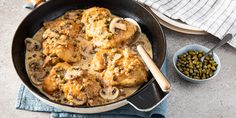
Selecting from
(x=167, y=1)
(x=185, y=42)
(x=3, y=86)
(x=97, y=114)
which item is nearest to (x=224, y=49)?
(x=185, y=42)

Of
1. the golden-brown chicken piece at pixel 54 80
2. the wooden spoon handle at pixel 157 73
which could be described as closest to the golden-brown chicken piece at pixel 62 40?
the golden-brown chicken piece at pixel 54 80

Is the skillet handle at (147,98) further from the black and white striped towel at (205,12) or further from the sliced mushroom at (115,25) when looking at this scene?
the black and white striped towel at (205,12)

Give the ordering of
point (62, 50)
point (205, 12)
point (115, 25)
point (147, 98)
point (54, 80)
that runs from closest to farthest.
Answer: point (147, 98), point (54, 80), point (62, 50), point (115, 25), point (205, 12)

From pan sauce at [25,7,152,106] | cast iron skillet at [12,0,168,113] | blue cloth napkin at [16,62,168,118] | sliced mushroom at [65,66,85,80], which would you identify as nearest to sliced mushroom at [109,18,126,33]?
pan sauce at [25,7,152,106]

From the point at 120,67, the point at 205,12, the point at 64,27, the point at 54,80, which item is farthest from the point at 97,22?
the point at 205,12

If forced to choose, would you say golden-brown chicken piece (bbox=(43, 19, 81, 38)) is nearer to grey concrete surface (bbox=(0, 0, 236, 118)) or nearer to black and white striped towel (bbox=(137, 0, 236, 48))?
grey concrete surface (bbox=(0, 0, 236, 118))

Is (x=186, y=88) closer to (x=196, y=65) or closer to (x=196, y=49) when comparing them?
(x=196, y=65)

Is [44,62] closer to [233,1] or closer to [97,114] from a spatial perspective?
[97,114]
